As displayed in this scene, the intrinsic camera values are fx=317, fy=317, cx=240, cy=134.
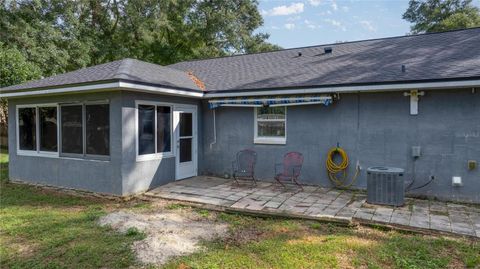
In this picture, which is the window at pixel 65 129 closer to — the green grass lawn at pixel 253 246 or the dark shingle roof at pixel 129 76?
the dark shingle roof at pixel 129 76

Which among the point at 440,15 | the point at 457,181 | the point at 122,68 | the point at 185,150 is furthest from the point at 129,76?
the point at 440,15

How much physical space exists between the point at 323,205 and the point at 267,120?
3.00 m

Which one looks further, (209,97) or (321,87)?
(209,97)

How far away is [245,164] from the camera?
847 cm

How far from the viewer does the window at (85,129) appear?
6852 mm

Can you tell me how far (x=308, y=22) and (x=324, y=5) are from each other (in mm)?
1051

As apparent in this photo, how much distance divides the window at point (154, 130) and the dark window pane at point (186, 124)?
0.49 metres

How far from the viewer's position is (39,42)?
1677 cm

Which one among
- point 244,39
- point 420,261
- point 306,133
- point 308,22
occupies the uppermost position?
point 244,39

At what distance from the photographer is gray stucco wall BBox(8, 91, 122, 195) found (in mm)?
6609

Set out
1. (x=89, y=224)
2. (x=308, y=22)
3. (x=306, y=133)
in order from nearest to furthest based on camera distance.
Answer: (x=89, y=224) → (x=306, y=133) → (x=308, y=22)

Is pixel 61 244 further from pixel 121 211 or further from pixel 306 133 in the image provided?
pixel 306 133

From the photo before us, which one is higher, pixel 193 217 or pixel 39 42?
pixel 39 42

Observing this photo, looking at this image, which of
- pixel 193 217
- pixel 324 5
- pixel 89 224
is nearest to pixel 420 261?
pixel 193 217
